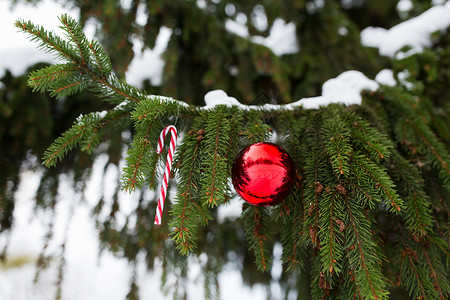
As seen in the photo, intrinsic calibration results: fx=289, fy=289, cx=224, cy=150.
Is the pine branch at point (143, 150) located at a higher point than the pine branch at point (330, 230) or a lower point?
higher

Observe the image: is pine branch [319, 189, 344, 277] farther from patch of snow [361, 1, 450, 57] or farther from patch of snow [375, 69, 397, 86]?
patch of snow [361, 1, 450, 57]

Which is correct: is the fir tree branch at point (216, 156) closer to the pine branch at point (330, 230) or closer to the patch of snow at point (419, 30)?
the pine branch at point (330, 230)

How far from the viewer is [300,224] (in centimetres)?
80

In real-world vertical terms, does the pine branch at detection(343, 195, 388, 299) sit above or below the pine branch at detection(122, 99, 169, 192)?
below

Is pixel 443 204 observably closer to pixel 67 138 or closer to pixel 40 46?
pixel 67 138

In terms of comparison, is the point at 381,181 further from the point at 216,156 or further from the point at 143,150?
the point at 143,150

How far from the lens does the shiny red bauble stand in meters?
0.75

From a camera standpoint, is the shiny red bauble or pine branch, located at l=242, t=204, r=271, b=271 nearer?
the shiny red bauble

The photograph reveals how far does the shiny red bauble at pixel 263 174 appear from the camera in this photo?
746 millimetres

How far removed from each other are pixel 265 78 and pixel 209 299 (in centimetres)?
156

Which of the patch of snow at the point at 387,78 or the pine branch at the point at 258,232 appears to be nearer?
the pine branch at the point at 258,232

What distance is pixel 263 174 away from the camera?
749 millimetres

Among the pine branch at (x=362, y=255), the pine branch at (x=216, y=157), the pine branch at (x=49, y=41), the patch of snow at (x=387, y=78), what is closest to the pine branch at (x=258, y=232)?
the pine branch at (x=216, y=157)

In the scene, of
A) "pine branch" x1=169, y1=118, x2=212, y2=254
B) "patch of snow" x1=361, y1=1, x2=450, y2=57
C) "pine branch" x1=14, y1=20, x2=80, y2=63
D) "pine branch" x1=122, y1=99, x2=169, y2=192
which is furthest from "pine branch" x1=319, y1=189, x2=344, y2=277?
"patch of snow" x1=361, y1=1, x2=450, y2=57
